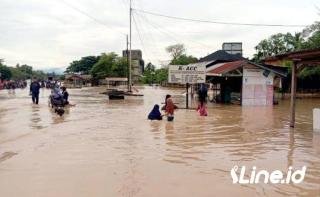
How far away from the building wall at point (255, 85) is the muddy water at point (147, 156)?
12.4 meters

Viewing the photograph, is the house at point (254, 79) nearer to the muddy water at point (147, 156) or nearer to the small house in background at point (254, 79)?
the small house in background at point (254, 79)

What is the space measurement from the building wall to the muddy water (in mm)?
12443

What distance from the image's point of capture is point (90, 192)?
28.3ft

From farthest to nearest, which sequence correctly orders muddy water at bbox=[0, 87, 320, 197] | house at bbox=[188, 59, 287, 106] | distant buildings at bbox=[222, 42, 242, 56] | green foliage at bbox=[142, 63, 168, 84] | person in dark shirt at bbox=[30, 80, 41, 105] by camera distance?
green foliage at bbox=[142, 63, 168, 84] → distant buildings at bbox=[222, 42, 242, 56] → house at bbox=[188, 59, 287, 106] → person in dark shirt at bbox=[30, 80, 41, 105] → muddy water at bbox=[0, 87, 320, 197]

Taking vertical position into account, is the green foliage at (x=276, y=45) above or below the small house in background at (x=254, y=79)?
above

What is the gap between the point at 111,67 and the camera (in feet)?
360

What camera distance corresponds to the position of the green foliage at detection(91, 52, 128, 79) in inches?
4262

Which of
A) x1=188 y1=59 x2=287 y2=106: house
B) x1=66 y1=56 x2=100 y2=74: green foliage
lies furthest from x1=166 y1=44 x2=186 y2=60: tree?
x1=188 y1=59 x2=287 y2=106: house

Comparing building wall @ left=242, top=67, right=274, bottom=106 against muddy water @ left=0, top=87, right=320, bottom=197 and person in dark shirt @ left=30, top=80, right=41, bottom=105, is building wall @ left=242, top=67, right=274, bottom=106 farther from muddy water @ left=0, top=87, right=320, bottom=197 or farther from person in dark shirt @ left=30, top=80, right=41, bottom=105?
person in dark shirt @ left=30, top=80, right=41, bottom=105

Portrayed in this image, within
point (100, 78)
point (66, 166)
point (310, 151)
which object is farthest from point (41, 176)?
point (100, 78)

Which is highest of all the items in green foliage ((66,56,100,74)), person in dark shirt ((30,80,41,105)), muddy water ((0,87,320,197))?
green foliage ((66,56,100,74))

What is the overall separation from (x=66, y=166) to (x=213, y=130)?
8422mm

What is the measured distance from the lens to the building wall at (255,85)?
3325cm

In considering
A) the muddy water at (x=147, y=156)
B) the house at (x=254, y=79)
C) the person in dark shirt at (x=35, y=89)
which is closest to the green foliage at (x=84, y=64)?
the person in dark shirt at (x=35, y=89)
